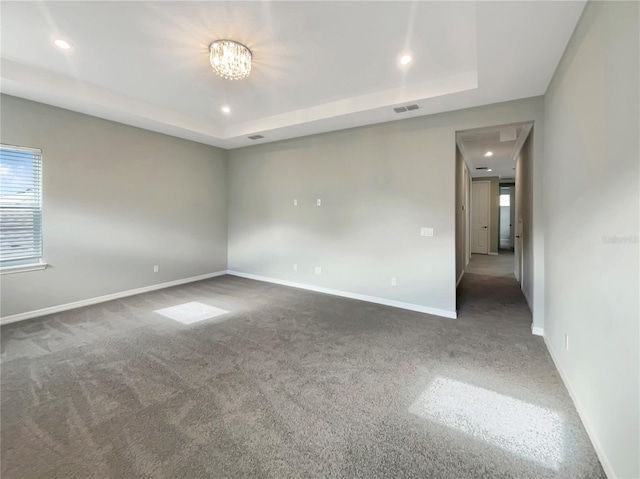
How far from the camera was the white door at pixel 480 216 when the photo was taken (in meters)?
9.45

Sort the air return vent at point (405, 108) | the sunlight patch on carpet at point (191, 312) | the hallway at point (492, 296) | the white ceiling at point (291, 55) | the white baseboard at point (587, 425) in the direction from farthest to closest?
the hallway at point (492, 296), the sunlight patch on carpet at point (191, 312), the air return vent at point (405, 108), the white ceiling at point (291, 55), the white baseboard at point (587, 425)

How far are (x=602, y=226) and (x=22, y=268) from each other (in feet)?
18.7

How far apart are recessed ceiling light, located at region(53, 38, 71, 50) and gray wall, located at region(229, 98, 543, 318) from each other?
3.14 metres

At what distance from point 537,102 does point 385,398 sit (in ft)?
11.6

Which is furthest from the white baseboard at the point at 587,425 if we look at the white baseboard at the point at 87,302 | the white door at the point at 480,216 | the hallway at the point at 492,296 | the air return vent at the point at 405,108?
the white door at the point at 480,216

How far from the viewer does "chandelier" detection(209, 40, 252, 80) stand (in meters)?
2.58

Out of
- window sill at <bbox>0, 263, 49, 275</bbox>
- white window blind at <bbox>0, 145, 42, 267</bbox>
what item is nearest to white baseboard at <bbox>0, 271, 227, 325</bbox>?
window sill at <bbox>0, 263, 49, 275</bbox>

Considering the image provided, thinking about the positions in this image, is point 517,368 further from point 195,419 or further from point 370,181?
point 370,181

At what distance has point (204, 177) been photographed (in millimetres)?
5723

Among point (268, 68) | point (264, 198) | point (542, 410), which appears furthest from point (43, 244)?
point (542, 410)

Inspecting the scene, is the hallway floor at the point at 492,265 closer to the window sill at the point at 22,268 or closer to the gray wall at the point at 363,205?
the gray wall at the point at 363,205

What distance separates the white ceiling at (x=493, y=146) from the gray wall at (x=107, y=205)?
4.78m

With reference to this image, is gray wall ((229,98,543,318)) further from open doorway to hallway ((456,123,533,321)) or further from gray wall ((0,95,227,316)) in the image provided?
gray wall ((0,95,227,316))

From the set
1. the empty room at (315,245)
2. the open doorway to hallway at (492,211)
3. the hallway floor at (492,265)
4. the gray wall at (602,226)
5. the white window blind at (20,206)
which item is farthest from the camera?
the hallway floor at (492,265)
